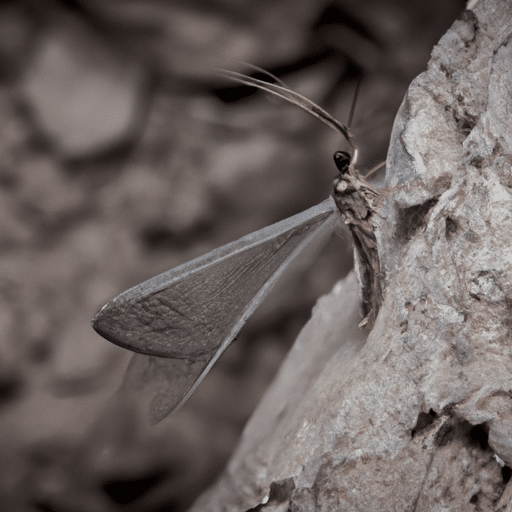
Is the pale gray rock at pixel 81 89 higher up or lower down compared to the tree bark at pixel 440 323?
higher up

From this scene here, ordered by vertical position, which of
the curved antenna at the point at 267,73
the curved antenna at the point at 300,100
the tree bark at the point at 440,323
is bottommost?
the tree bark at the point at 440,323

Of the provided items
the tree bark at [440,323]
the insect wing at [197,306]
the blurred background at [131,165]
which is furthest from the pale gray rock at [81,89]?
the tree bark at [440,323]

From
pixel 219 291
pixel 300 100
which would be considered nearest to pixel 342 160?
pixel 300 100

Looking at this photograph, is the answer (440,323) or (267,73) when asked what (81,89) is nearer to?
(267,73)

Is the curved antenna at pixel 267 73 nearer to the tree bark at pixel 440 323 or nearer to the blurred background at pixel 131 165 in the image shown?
the blurred background at pixel 131 165

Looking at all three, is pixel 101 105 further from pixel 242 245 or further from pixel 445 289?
pixel 445 289

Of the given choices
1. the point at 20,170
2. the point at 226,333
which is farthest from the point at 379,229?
the point at 20,170

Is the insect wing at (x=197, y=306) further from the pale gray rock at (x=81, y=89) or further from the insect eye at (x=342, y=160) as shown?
the pale gray rock at (x=81, y=89)
